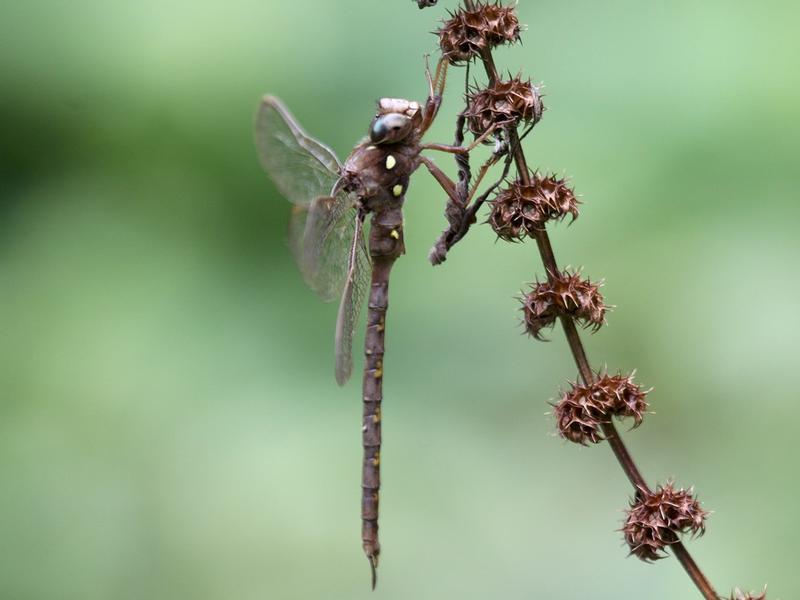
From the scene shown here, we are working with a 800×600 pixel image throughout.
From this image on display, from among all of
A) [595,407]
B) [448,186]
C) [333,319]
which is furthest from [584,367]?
[333,319]

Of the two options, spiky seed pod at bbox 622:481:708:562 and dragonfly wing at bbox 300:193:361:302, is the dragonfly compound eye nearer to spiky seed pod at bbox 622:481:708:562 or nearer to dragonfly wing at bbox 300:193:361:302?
dragonfly wing at bbox 300:193:361:302

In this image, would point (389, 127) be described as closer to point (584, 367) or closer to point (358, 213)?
point (358, 213)

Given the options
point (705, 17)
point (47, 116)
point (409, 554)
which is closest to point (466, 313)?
point (409, 554)

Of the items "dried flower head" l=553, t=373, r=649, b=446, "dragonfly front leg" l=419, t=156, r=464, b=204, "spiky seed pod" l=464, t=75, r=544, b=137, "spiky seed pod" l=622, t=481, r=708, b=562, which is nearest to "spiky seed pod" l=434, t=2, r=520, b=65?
"spiky seed pod" l=464, t=75, r=544, b=137

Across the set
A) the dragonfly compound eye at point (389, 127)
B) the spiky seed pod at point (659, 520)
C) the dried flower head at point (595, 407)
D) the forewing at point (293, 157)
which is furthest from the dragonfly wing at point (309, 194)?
the spiky seed pod at point (659, 520)

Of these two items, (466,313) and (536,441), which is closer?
Answer: (536,441)

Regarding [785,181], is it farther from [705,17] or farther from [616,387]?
[616,387]
